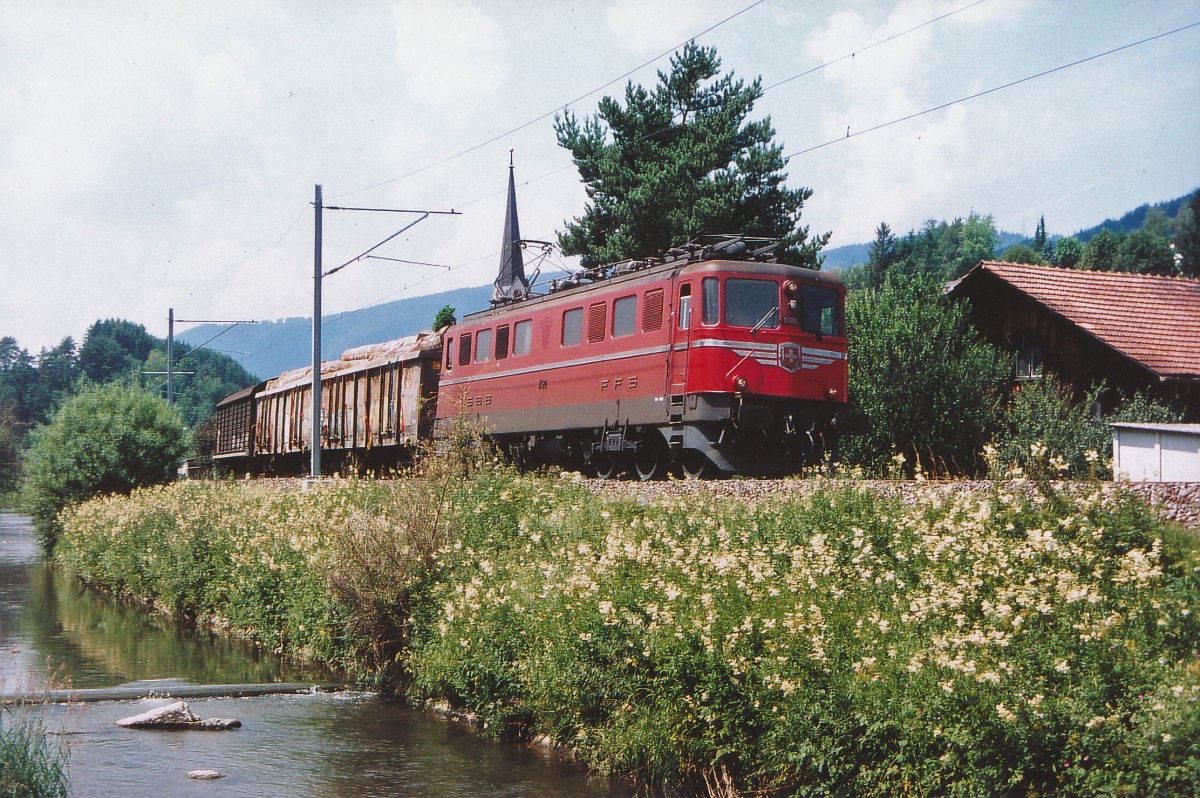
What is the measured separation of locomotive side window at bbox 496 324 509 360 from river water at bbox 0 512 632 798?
295 inches

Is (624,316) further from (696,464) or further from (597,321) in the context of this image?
(696,464)

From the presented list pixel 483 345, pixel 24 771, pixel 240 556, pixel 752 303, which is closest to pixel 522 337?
pixel 483 345

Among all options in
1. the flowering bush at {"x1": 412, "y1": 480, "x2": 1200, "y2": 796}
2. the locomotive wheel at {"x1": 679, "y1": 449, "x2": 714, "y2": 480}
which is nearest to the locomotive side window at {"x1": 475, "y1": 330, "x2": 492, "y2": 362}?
the locomotive wheel at {"x1": 679, "y1": 449, "x2": 714, "y2": 480}

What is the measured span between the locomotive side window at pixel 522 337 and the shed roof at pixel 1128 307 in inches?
465

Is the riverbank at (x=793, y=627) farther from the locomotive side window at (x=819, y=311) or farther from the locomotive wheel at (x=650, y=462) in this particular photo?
the locomotive side window at (x=819, y=311)

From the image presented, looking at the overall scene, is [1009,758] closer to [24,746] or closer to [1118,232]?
[24,746]

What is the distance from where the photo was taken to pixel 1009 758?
24.3 feet

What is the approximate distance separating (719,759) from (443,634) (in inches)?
176

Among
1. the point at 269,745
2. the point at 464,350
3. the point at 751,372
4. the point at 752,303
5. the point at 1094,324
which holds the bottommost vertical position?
the point at 269,745

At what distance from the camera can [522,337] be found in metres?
22.2

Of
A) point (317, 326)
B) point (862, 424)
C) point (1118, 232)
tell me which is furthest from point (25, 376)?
point (862, 424)

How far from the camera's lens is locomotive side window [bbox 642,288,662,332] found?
59.8ft

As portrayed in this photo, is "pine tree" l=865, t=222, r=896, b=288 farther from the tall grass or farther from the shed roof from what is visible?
the tall grass

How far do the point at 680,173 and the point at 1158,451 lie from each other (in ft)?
74.9
